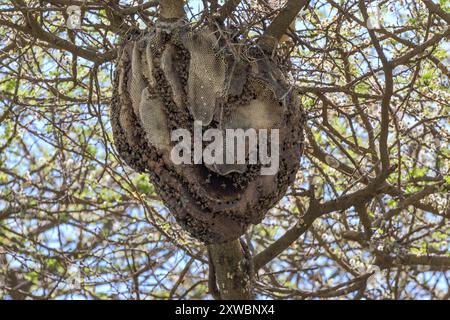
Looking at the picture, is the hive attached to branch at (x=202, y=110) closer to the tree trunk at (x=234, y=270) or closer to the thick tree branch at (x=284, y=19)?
the thick tree branch at (x=284, y=19)

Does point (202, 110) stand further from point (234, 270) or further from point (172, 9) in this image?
point (234, 270)

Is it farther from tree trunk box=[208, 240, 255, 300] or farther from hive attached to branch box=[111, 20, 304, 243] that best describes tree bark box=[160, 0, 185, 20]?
tree trunk box=[208, 240, 255, 300]

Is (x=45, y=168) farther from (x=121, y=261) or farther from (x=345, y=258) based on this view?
(x=345, y=258)

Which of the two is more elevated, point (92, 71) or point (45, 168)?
point (45, 168)

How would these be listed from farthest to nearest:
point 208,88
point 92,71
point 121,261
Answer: point 121,261 → point 92,71 → point 208,88

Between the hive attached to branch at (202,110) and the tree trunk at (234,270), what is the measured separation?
1059mm

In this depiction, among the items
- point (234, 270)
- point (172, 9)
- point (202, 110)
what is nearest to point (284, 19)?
point (172, 9)

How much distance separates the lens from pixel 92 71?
467cm

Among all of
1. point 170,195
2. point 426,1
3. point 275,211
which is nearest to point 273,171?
point 170,195

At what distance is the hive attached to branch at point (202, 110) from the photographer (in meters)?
3.67

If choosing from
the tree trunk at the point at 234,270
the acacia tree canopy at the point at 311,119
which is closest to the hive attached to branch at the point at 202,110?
the acacia tree canopy at the point at 311,119

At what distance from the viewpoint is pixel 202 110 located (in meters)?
3.65

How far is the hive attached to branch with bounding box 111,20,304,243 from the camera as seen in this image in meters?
3.67

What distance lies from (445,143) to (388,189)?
0.90 meters
